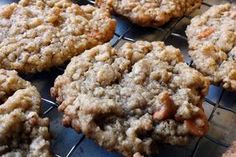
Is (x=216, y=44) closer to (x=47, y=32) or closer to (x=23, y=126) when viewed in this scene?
(x=47, y=32)

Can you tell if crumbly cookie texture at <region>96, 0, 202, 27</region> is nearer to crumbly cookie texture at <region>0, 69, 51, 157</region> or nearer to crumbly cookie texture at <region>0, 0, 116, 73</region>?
crumbly cookie texture at <region>0, 0, 116, 73</region>

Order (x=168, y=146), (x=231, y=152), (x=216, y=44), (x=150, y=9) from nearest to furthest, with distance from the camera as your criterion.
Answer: (x=231, y=152) < (x=168, y=146) < (x=216, y=44) < (x=150, y=9)

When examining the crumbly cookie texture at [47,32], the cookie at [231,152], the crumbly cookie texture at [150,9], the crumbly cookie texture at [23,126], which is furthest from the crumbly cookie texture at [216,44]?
the crumbly cookie texture at [23,126]

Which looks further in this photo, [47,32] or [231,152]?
[47,32]

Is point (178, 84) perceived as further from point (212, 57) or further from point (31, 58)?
point (31, 58)

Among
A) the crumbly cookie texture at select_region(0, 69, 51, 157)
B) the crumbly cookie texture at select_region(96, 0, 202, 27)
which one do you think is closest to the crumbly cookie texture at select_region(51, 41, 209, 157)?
the crumbly cookie texture at select_region(0, 69, 51, 157)

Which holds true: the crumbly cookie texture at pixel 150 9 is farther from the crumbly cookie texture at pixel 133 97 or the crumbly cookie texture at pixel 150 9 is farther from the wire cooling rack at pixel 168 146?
the crumbly cookie texture at pixel 133 97

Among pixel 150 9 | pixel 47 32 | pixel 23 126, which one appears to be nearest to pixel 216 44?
pixel 150 9
